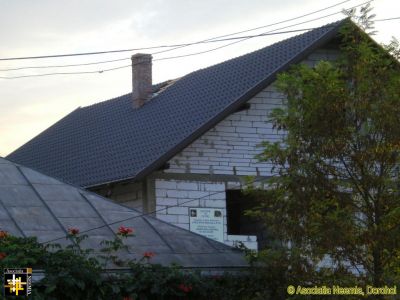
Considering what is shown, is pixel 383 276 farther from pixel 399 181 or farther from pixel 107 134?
pixel 107 134

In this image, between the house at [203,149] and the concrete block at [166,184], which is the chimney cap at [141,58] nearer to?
the house at [203,149]

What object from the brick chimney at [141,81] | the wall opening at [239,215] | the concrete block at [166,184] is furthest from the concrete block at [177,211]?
the brick chimney at [141,81]

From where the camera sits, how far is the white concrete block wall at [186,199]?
21.8 meters

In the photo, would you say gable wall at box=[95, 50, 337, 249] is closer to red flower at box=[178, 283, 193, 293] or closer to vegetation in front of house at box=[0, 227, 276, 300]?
vegetation in front of house at box=[0, 227, 276, 300]

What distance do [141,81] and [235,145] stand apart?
5911mm

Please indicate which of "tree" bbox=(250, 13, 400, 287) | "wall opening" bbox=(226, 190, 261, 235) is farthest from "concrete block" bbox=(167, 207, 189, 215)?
"tree" bbox=(250, 13, 400, 287)

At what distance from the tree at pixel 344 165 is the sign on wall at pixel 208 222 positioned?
23.2 feet

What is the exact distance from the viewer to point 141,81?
27859mm

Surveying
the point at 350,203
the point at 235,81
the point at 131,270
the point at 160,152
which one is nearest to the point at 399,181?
the point at 350,203

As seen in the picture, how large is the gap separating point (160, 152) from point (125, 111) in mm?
6149

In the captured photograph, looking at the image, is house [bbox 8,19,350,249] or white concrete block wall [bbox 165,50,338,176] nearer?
house [bbox 8,19,350,249]

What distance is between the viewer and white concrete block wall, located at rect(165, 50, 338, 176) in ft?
73.0

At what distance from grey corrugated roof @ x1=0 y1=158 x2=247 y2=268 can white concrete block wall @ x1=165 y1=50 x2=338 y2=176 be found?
4269 mm

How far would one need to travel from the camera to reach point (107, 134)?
87.0 feet
